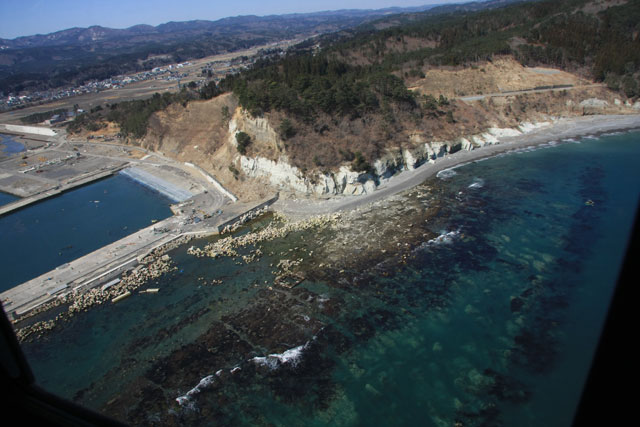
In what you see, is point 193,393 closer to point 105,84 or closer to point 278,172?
point 278,172

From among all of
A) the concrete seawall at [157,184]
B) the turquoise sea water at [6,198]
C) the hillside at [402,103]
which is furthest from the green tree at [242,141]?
the turquoise sea water at [6,198]

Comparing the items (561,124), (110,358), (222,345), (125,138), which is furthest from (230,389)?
(125,138)

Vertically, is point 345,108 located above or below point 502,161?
above

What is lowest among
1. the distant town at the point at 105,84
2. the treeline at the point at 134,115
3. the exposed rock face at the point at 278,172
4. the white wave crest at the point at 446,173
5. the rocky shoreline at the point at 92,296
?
the rocky shoreline at the point at 92,296

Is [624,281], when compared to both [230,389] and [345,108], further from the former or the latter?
[345,108]

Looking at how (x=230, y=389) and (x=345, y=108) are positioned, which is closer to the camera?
(x=230, y=389)

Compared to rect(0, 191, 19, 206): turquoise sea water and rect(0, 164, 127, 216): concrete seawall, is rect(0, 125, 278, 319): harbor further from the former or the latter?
rect(0, 191, 19, 206): turquoise sea water

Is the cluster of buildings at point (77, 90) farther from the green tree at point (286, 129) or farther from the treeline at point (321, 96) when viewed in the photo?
the green tree at point (286, 129)
